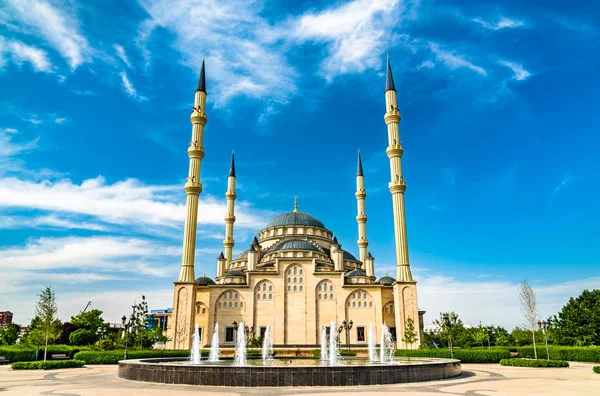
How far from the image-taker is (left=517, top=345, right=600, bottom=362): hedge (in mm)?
27938

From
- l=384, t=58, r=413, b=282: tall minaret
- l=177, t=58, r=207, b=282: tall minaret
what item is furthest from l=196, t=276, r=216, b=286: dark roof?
l=384, t=58, r=413, b=282: tall minaret

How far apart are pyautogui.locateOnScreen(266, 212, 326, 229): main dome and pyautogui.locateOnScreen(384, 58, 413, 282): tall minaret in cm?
1616

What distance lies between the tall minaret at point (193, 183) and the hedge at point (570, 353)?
93.1 ft

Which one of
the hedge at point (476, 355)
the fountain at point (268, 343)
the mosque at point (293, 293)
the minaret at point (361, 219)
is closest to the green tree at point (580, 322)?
the hedge at point (476, 355)

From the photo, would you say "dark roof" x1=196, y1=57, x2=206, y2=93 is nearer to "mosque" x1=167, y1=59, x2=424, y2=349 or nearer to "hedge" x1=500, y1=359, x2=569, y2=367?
"mosque" x1=167, y1=59, x2=424, y2=349

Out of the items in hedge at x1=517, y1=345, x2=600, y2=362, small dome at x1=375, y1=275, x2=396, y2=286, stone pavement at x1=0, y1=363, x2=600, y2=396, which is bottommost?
hedge at x1=517, y1=345, x2=600, y2=362

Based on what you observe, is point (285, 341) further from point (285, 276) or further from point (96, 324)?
point (96, 324)

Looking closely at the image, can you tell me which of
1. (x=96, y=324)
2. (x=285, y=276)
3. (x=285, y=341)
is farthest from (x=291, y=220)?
(x=96, y=324)

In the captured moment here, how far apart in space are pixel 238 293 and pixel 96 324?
21.9 meters

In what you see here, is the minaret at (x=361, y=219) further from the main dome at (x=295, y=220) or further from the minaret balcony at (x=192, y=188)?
the minaret balcony at (x=192, y=188)

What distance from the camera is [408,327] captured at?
35.2 m

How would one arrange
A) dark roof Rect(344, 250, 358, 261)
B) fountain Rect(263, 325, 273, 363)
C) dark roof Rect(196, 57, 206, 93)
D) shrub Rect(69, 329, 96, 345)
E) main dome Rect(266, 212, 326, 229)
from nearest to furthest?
1. fountain Rect(263, 325, 273, 363)
2. dark roof Rect(196, 57, 206, 93)
3. shrub Rect(69, 329, 96, 345)
4. dark roof Rect(344, 250, 358, 261)
5. main dome Rect(266, 212, 326, 229)

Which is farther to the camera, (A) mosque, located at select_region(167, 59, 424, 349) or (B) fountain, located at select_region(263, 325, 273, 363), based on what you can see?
(A) mosque, located at select_region(167, 59, 424, 349)

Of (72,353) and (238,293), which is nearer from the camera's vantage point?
(72,353)
